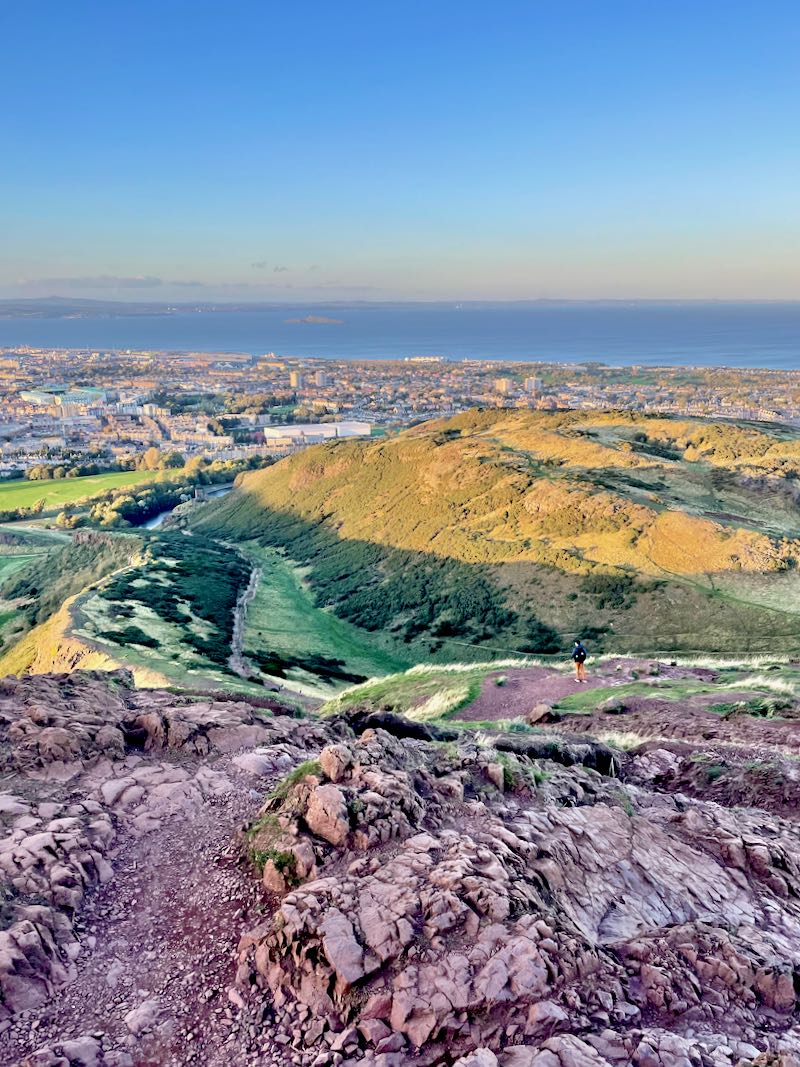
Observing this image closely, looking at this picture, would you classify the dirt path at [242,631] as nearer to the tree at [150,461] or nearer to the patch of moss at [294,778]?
the patch of moss at [294,778]

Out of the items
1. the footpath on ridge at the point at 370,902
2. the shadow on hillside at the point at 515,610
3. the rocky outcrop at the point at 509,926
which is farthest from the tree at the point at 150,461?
the rocky outcrop at the point at 509,926

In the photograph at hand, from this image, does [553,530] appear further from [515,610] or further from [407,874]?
[407,874]

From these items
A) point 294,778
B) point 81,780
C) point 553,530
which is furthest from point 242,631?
point 294,778

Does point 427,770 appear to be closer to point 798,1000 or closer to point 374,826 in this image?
point 374,826

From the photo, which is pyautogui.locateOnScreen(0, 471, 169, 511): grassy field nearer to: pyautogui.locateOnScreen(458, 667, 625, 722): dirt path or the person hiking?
pyautogui.locateOnScreen(458, 667, 625, 722): dirt path

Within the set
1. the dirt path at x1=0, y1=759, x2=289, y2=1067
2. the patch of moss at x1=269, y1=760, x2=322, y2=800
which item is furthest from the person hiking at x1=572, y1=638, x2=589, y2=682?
the dirt path at x1=0, y1=759, x2=289, y2=1067

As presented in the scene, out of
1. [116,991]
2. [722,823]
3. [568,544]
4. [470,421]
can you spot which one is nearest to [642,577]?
[568,544]
